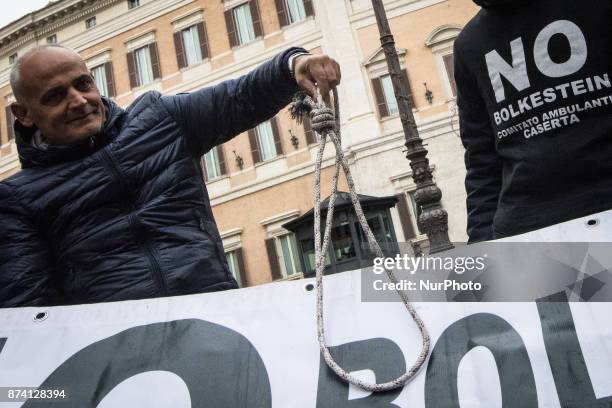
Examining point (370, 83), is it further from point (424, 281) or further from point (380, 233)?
point (424, 281)

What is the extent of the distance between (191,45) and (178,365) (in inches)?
693

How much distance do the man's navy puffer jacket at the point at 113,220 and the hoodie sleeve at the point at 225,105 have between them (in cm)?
1

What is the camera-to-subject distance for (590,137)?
1465mm

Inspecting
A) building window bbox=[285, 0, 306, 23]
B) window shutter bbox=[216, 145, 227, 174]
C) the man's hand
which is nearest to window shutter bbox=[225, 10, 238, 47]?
building window bbox=[285, 0, 306, 23]

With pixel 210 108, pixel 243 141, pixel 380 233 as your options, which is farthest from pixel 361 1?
pixel 210 108

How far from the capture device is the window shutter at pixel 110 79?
60.7ft

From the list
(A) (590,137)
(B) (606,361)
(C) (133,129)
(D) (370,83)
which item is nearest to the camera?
(B) (606,361)

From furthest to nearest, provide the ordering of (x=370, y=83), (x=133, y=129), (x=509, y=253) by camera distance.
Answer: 1. (x=370, y=83)
2. (x=133, y=129)
3. (x=509, y=253)

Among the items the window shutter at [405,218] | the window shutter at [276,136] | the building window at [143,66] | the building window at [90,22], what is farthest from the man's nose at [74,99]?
the building window at [90,22]

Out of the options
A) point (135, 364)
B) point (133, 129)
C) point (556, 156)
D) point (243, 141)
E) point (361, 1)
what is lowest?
point (135, 364)

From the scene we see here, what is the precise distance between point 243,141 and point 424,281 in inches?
612

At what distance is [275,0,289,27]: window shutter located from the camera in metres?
16.7

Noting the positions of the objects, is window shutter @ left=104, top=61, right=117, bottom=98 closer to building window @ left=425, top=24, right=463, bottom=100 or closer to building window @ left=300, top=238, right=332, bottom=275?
building window @ left=300, top=238, right=332, bottom=275

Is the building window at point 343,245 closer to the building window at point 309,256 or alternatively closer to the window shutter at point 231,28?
the building window at point 309,256
